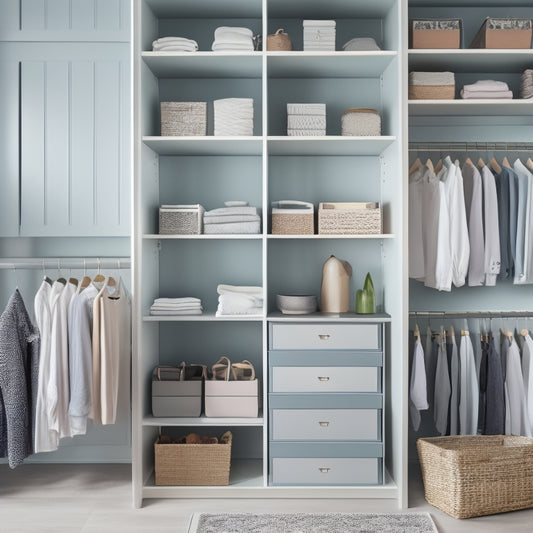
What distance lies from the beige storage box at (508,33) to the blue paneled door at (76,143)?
1955 millimetres

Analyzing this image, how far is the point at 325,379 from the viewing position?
314 cm

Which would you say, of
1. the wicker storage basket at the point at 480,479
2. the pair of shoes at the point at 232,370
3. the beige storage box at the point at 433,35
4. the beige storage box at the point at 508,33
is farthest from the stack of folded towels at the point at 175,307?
the beige storage box at the point at 508,33

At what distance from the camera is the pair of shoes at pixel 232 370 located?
328 centimetres

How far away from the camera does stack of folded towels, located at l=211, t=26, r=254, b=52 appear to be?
319 centimetres

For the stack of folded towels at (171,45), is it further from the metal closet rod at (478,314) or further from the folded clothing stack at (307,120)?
the metal closet rod at (478,314)

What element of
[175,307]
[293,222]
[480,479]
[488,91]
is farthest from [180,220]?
[480,479]

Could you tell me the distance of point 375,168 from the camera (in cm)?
364

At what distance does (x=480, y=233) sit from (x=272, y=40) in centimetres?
145

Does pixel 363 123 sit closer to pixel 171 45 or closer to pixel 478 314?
pixel 171 45

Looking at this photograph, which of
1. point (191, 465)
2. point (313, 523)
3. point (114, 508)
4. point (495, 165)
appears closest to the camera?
point (313, 523)

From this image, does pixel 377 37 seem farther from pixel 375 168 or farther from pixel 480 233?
pixel 480 233

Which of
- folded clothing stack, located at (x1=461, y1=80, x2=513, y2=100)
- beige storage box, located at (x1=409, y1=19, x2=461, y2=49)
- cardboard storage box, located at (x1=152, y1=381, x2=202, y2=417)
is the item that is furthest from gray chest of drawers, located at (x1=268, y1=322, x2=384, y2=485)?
beige storage box, located at (x1=409, y1=19, x2=461, y2=49)

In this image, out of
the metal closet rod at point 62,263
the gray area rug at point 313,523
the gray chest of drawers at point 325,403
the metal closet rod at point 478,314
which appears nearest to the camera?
the gray area rug at point 313,523

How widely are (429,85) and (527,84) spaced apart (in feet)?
1.73
